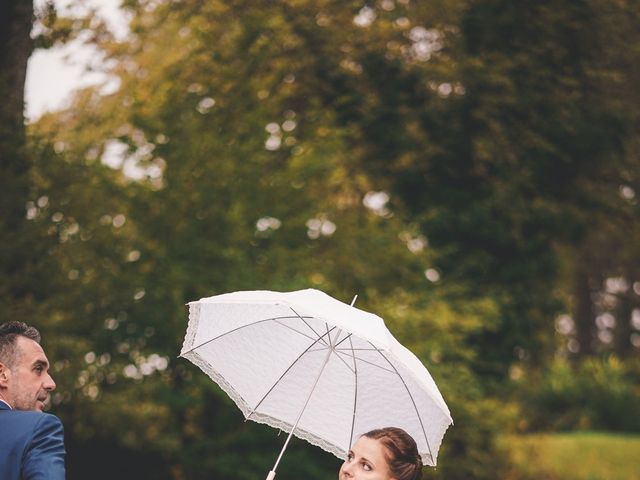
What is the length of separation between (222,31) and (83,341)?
5.46m

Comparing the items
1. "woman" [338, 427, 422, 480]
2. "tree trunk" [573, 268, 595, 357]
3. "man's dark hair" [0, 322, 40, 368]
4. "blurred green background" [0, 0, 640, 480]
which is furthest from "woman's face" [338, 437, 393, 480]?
"tree trunk" [573, 268, 595, 357]

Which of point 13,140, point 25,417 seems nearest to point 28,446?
point 25,417

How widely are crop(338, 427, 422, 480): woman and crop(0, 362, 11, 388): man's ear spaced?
1476 mm

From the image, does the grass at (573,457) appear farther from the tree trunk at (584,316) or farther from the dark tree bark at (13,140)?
the tree trunk at (584,316)

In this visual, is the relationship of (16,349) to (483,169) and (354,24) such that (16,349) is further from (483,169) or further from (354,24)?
(483,169)

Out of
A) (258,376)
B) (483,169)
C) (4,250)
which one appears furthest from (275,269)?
(258,376)

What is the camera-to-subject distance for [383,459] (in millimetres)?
3908

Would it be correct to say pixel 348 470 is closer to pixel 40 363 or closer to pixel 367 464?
pixel 367 464

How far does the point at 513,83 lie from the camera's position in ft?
46.9

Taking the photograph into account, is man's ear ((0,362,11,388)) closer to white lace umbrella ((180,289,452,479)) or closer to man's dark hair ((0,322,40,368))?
man's dark hair ((0,322,40,368))

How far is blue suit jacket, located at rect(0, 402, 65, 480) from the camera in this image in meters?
3.14

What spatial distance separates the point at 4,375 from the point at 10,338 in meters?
0.15

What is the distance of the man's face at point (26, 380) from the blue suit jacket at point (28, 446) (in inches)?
5.4

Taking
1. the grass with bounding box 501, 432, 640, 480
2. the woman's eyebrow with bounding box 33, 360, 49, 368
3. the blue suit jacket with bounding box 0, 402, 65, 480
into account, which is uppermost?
the woman's eyebrow with bounding box 33, 360, 49, 368
